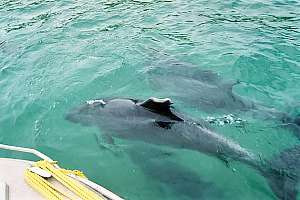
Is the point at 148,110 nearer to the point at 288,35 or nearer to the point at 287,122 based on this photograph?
the point at 287,122

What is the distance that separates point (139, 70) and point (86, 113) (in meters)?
2.64

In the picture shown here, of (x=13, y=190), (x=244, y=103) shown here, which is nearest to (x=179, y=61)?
(x=244, y=103)

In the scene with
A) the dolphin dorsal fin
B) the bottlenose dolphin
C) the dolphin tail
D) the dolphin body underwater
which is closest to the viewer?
the dolphin tail

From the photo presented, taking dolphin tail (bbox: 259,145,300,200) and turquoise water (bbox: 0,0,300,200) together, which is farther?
turquoise water (bbox: 0,0,300,200)

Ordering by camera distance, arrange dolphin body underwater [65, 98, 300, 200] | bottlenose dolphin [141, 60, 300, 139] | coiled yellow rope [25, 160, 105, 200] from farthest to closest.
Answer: bottlenose dolphin [141, 60, 300, 139] < dolphin body underwater [65, 98, 300, 200] < coiled yellow rope [25, 160, 105, 200]

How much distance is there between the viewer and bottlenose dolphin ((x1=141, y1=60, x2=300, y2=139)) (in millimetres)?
8570

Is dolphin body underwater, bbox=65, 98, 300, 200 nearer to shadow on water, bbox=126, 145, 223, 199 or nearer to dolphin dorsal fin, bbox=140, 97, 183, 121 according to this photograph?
dolphin dorsal fin, bbox=140, 97, 183, 121

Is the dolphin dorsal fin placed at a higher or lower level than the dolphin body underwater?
higher

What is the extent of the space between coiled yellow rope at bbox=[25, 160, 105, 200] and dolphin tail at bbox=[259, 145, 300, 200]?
9.22ft

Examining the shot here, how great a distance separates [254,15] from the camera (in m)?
→ 13.0

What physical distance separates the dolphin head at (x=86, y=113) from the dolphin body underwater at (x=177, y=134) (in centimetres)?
2

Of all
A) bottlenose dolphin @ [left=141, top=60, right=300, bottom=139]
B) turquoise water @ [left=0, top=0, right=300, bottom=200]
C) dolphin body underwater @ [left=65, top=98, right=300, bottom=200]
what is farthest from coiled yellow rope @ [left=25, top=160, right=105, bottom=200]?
bottlenose dolphin @ [left=141, top=60, right=300, bottom=139]

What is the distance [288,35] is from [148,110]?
19.2 feet

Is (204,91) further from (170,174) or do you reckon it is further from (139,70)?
(170,174)
